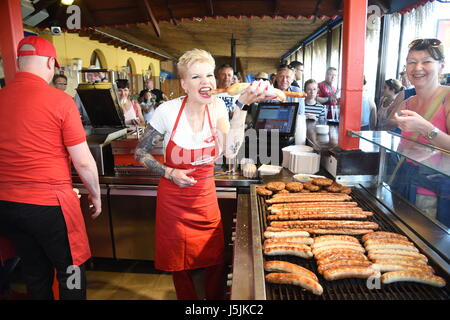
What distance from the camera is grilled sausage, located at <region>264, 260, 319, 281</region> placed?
1360 mm

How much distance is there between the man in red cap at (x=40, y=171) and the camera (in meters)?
1.81

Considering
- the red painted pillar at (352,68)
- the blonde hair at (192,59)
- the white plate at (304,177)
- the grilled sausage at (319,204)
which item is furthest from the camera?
the white plate at (304,177)

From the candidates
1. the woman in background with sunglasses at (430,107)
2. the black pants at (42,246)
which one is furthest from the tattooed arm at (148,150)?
the woman in background with sunglasses at (430,107)

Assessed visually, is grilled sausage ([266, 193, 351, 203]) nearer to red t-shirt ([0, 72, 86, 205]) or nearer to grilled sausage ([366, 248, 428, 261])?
grilled sausage ([366, 248, 428, 261])

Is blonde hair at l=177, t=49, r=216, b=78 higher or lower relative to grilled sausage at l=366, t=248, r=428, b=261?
higher

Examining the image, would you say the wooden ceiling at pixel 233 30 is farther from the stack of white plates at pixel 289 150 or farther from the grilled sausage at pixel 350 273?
the grilled sausage at pixel 350 273

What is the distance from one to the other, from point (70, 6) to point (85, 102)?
66.4 inches

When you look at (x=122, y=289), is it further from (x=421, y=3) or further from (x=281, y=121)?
(x=421, y=3)

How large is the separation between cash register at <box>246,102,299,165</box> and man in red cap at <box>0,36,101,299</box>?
165 centimetres

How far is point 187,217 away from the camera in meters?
2.13

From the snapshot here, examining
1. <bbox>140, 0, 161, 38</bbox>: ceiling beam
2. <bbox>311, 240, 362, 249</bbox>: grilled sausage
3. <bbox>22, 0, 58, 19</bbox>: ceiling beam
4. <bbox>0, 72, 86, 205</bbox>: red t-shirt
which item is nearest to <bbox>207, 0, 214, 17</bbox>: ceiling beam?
<bbox>140, 0, 161, 38</bbox>: ceiling beam

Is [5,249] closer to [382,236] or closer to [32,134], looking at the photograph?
[32,134]

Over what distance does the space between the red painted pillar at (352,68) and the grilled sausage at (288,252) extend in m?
1.33
